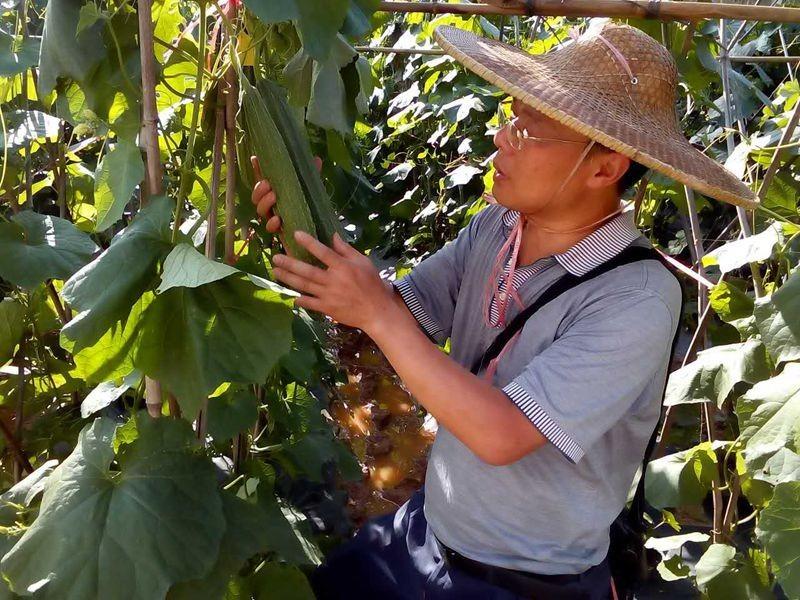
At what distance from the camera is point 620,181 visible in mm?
1246

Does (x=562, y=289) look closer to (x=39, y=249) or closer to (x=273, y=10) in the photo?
(x=273, y=10)

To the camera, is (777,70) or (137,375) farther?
(777,70)

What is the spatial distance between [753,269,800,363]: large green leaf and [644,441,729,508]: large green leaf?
0.43 meters

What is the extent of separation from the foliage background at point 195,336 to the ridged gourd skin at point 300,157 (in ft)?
0.09

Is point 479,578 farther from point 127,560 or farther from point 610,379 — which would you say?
point 127,560

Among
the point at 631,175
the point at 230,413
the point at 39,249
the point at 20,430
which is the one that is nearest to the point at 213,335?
the point at 230,413

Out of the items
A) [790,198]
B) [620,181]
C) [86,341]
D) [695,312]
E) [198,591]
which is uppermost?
[86,341]

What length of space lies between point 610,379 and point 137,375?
2.04 ft

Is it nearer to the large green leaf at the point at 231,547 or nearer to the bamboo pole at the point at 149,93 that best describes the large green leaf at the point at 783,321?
the large green leaf at the point at 231,547

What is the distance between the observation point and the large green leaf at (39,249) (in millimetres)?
1325

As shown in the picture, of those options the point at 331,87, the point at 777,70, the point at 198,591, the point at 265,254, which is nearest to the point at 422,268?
the point at 265,254

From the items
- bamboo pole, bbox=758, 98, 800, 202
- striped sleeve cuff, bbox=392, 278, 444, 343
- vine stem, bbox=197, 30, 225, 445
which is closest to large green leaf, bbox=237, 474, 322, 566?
vine stem, bbox=197, 30, 225, 445

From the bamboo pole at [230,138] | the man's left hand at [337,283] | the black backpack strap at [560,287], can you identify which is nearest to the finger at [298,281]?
the man's left hand at [337,283]

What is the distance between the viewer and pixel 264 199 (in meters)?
1.06
